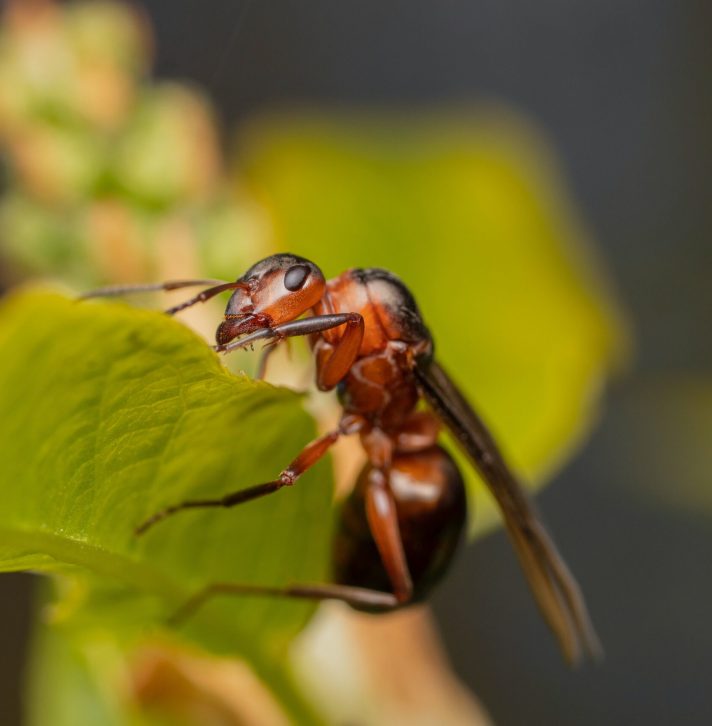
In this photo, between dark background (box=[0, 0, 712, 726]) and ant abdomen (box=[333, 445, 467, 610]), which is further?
dark background (box=[0, 0, 712, 726])

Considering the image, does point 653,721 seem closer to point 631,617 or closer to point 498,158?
point 631,617

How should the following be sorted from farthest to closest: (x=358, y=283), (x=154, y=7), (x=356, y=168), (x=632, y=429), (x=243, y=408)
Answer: (x=154, y=7), (x=632, y=429), (x=356, y=168), (x=358, y=283), (x=243, y=408)

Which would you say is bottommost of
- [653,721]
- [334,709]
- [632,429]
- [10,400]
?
[653,721]

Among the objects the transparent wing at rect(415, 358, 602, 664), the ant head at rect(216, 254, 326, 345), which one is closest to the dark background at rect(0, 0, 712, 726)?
the transparent wing at rect(415, 358, 602, 664)

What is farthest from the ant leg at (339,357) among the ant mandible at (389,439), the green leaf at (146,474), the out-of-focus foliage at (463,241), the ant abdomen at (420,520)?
the out-of-focus foliage at (463,241)

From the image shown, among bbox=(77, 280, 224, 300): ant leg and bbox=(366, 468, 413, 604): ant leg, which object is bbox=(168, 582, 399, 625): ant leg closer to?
bbox=(366, 468, 413, 604): ant leg

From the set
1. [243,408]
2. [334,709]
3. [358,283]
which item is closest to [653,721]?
[334,709]
